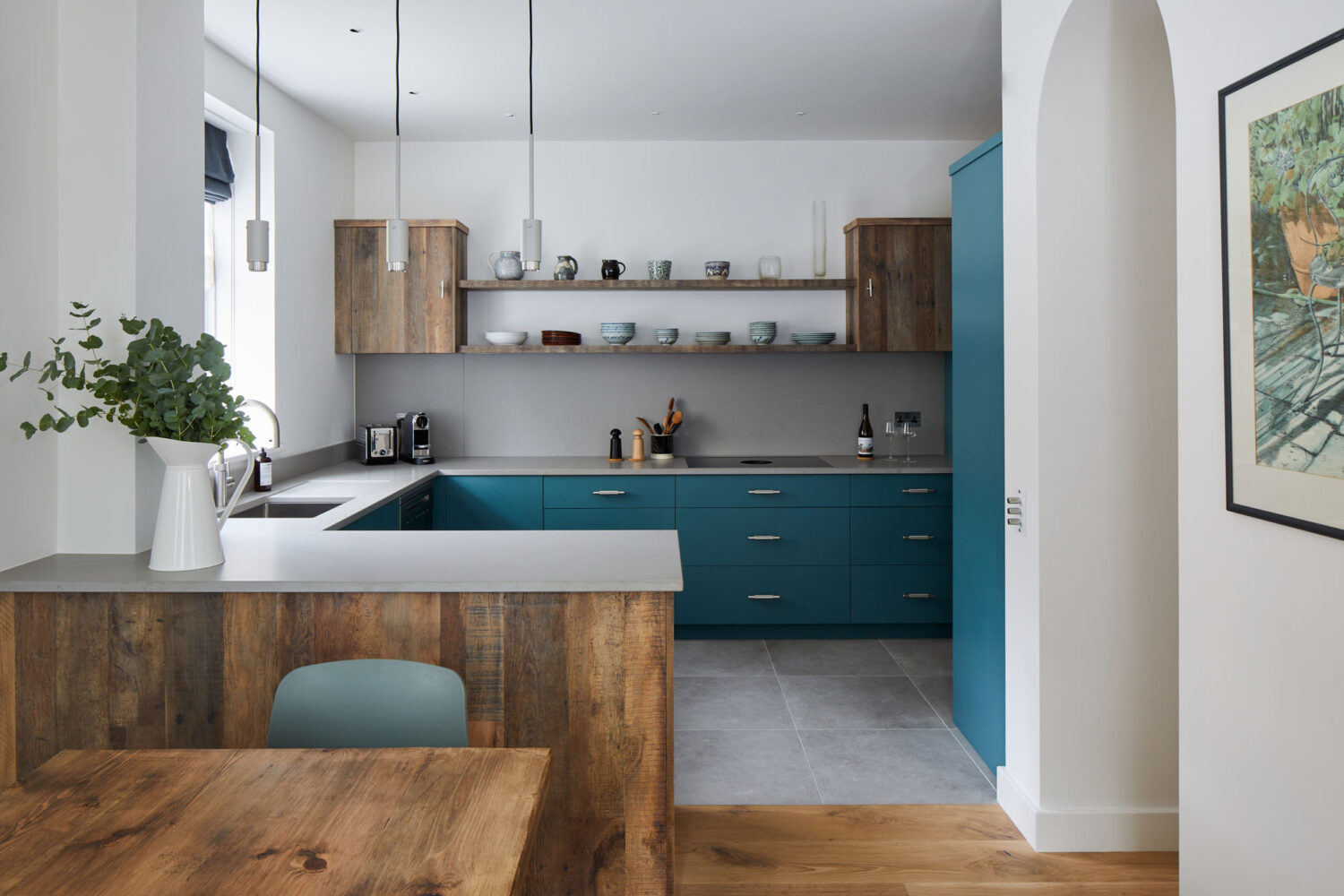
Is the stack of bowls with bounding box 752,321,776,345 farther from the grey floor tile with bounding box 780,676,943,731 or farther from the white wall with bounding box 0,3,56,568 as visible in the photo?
the white wall with bounding box 0,3,56,568

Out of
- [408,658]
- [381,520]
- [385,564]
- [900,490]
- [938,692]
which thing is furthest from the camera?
[900,490]

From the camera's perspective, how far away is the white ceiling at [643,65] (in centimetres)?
319

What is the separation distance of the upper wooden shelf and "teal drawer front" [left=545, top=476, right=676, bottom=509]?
1.05 m

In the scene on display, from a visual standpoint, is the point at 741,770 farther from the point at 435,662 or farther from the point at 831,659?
the point at 435,662

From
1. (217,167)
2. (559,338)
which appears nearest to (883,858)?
(559,338)

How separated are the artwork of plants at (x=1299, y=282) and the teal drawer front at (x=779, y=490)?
291 centimetres

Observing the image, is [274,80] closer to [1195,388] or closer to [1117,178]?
[1117,178]

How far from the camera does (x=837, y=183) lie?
195 inches

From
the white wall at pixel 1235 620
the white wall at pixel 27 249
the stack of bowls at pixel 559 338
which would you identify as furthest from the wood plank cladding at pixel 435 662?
the stack of bowls at pixel 559 338

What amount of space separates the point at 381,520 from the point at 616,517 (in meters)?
1.31

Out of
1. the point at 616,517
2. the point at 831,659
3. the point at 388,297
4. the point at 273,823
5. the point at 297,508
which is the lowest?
the point at 831,659

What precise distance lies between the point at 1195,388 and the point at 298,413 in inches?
148

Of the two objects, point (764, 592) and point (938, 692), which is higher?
point (764, 592)

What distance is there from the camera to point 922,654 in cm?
432
